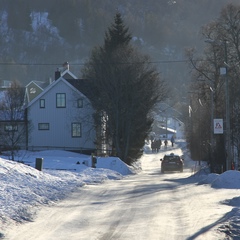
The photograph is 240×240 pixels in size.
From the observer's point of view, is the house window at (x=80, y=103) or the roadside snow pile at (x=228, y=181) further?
the house window at (x=80, y=103)

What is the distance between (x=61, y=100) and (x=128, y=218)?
145ft

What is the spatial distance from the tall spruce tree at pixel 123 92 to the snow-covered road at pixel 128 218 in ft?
96.2

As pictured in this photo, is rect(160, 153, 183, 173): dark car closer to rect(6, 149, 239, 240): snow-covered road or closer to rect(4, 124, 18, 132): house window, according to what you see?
rect(4, 124, 18, 132): house window

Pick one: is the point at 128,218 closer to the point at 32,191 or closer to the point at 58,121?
the point at 32,191

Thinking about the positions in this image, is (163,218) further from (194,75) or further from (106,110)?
(194,75)

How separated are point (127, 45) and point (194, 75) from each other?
9523mm

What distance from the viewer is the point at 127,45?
5244 cm

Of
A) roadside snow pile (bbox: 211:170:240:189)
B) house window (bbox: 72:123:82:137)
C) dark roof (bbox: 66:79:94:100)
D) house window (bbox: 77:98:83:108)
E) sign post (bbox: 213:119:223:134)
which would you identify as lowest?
roadside snow pile (bbox: 211:170:240:189)

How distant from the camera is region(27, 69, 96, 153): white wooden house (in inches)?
2232

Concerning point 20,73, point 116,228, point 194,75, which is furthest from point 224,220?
point 20,73

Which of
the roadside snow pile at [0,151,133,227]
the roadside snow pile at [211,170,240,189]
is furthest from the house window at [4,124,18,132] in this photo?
the roadside snow pile at [211,170,240,189]

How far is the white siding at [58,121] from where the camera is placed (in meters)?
56.8

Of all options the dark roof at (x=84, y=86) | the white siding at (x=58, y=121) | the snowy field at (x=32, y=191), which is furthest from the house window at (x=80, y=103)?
the snowy field at (x=32, y=191)

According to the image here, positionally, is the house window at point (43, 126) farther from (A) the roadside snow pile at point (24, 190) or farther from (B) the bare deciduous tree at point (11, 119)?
(A) the roadside snow pile at point (24, 190)
